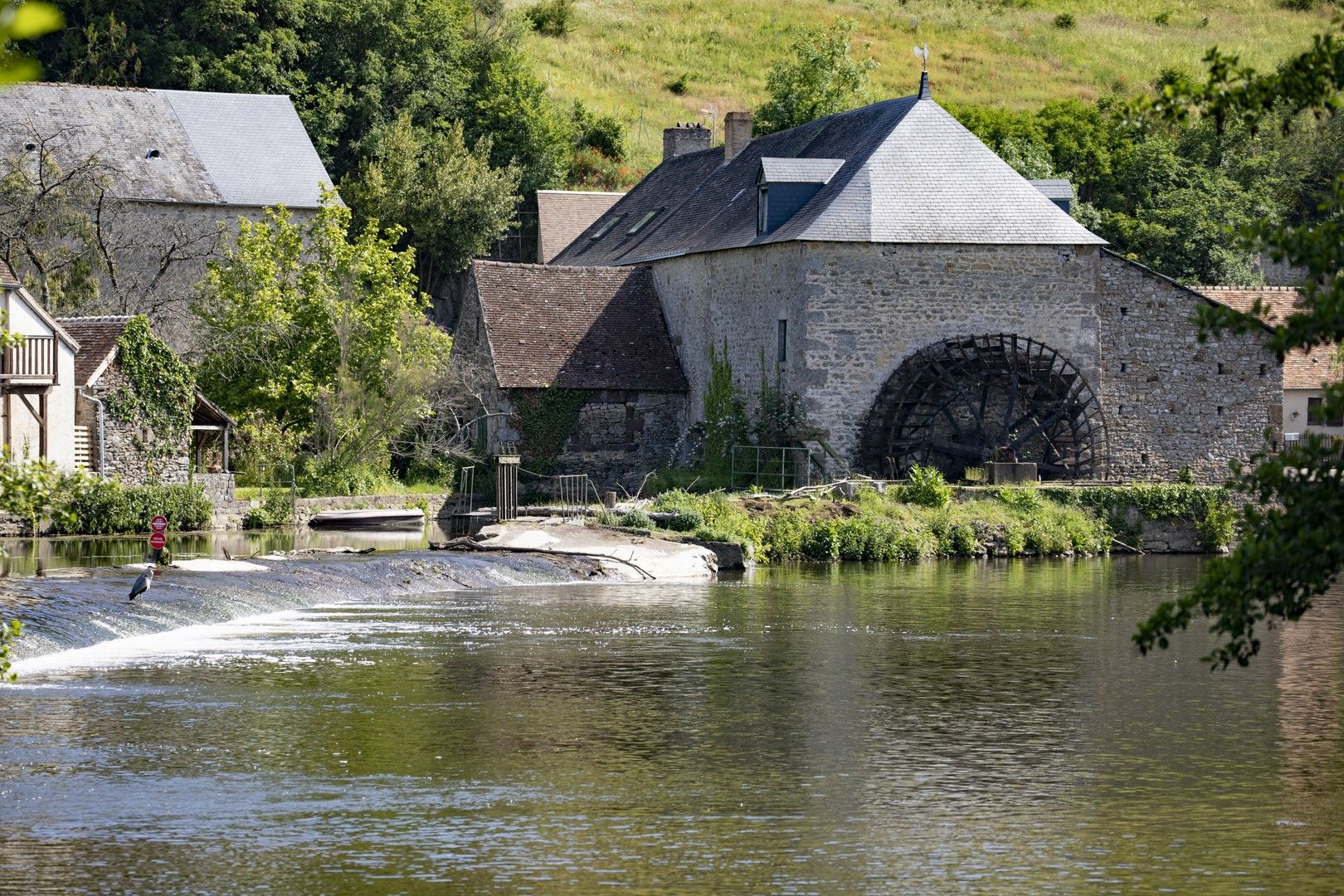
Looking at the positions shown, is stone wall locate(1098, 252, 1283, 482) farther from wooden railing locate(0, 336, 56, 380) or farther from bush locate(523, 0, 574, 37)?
bush locate(523, 0, 574, 37)

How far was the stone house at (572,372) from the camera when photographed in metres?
41.3

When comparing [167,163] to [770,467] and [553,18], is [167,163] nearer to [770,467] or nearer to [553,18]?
[770,467]

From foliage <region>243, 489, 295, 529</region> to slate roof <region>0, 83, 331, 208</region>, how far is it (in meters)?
13.5

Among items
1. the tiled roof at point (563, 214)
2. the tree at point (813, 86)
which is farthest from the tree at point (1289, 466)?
the tiled roof at point (563, 214)

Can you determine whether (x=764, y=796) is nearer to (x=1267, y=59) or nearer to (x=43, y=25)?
(x=43, y=25)

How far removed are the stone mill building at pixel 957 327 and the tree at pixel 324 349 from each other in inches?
268

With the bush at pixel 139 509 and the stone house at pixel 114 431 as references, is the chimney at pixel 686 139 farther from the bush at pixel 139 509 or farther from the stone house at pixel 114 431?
the bush at pixel 139 509

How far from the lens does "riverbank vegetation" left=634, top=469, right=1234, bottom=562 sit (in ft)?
108

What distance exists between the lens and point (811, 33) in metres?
58.4

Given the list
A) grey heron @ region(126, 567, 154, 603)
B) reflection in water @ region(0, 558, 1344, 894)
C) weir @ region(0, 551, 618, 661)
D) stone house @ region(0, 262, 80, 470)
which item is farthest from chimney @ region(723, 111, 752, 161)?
grey heron @ region(126, 567, 154, 603)

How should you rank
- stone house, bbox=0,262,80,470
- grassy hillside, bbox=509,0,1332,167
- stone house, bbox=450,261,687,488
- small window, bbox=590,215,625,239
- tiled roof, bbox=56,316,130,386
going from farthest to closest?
grassy hillside, bbox=509,0,1332,167, small window, bbox=590,215,625,239, stone house, bbox=450,261,687,488, tiled roof, bbox=56,316,130,386, stone house, bbox=0,262,80,470

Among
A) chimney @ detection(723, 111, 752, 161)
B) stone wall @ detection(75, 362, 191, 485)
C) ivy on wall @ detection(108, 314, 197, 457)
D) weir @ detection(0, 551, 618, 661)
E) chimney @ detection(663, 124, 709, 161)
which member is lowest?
weir @ detection(0, 551, 618, 661)

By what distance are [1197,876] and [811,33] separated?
48728 millimetres

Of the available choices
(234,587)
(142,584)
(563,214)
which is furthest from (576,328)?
(142,584)
